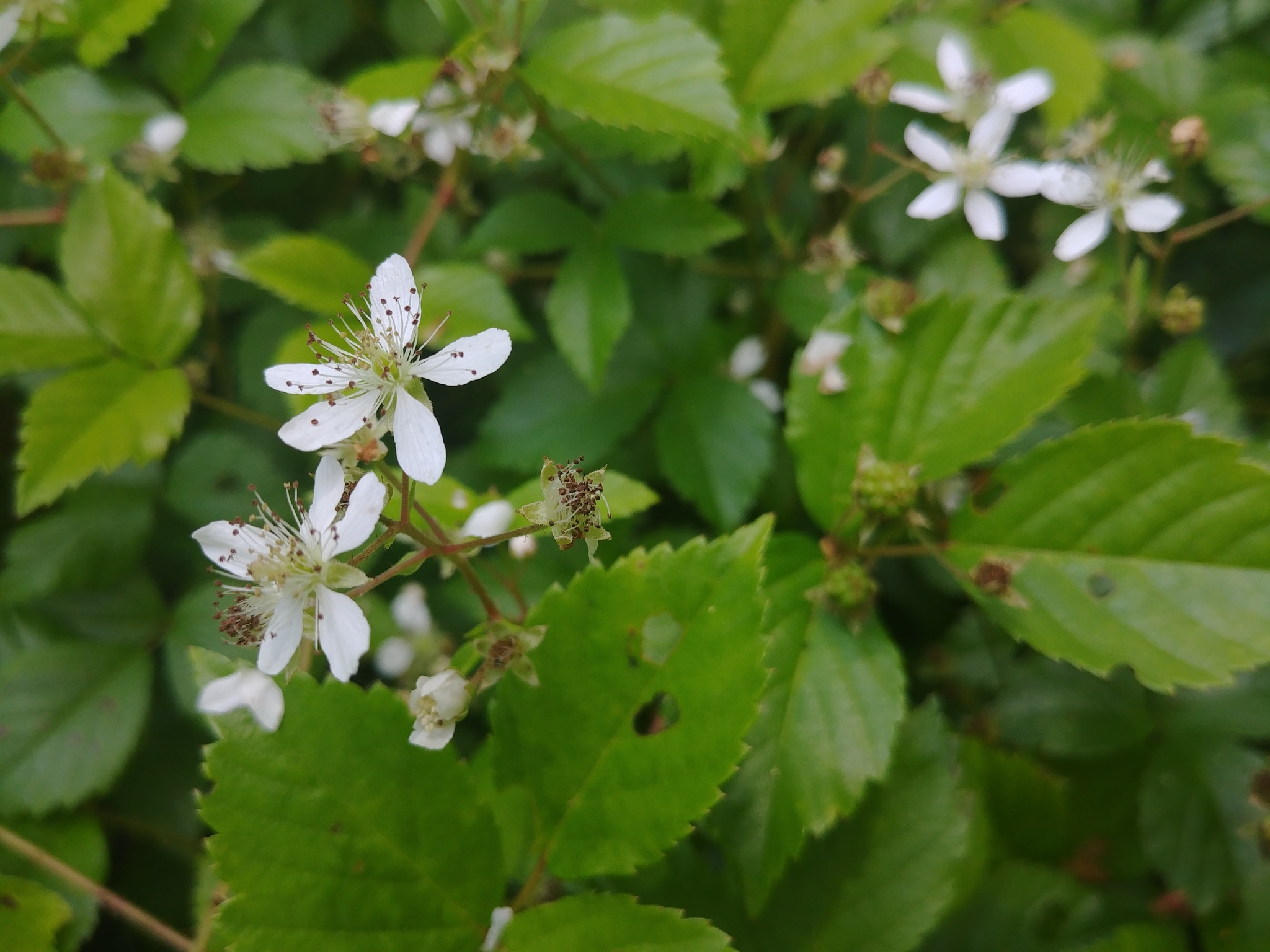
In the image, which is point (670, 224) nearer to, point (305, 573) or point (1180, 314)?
point (305, 573)

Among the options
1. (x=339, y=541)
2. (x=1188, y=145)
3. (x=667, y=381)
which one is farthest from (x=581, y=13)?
(x=339, y=541)

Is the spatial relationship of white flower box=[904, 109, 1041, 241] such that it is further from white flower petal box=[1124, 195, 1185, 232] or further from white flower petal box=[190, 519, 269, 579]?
white flower petal box=[190, 519, 269, 579]

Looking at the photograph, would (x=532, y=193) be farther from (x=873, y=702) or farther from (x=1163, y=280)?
(x=1163, y=280)

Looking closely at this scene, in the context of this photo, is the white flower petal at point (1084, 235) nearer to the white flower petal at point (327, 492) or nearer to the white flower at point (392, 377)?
the white flower at point (392, 377)

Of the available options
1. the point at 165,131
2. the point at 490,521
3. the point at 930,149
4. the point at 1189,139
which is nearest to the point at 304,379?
the point at 490,521

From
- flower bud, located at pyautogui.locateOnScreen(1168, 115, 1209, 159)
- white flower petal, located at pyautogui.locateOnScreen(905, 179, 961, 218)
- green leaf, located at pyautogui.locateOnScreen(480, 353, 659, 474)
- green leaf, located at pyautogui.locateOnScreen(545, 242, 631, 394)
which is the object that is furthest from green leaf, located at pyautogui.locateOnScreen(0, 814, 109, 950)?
flower bud, located at pyautogui.locateOnScreen(1168, 115, 1209, 159)
